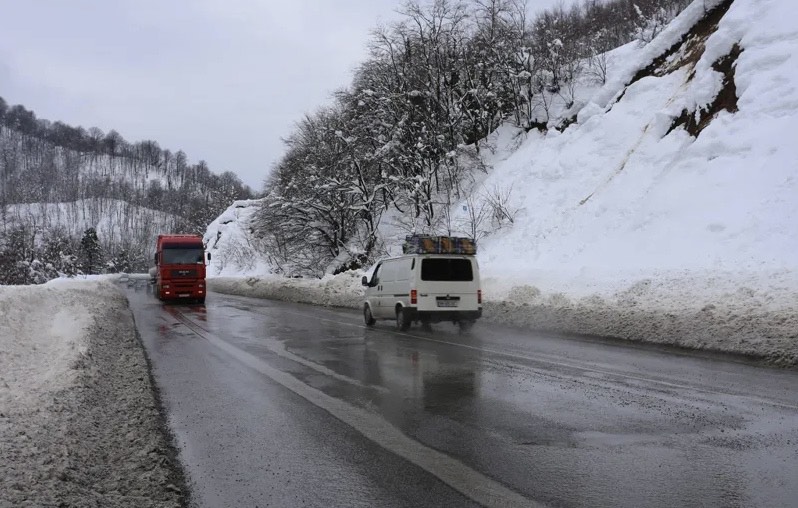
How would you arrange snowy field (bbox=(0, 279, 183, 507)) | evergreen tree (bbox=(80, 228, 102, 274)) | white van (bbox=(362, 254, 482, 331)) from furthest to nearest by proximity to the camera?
1. evergreen tree (bbox=(80, 228, 102, 274))
2. white van (bbox=(362, 254, 482, 331))
3. snowy field (bbox=(0, 279, 183, 507))

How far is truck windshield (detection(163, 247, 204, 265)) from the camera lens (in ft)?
103

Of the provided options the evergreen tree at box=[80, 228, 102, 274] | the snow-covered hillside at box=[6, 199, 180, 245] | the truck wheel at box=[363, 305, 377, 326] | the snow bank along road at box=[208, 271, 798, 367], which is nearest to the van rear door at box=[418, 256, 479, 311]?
the snow bank along road at box=[208, 271, 798, 367]

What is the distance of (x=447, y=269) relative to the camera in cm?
1603

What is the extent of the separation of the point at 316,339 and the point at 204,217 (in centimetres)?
11743

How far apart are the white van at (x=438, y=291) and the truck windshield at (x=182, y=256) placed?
18754mm

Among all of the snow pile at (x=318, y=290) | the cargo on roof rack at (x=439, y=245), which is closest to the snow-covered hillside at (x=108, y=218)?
the snow pile at (x=318, y=290)

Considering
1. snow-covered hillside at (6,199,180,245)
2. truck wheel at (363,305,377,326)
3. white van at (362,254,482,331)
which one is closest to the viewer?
white van at (362,254,482,331)

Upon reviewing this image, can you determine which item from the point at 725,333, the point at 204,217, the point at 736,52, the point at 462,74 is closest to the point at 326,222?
the point at 462,74

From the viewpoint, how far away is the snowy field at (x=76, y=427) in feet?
13.9

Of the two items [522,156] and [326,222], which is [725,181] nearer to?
[522,156]

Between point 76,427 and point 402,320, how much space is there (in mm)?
10933

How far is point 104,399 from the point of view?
716cm

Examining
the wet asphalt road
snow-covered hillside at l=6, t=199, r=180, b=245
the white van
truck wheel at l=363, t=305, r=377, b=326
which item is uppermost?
snow-covered hillside at l=6, t=199, r=180, b=245

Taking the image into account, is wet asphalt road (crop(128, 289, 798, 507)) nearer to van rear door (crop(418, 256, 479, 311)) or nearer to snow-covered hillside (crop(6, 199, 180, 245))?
van rear door (crop(418, 256, 479, 311))
